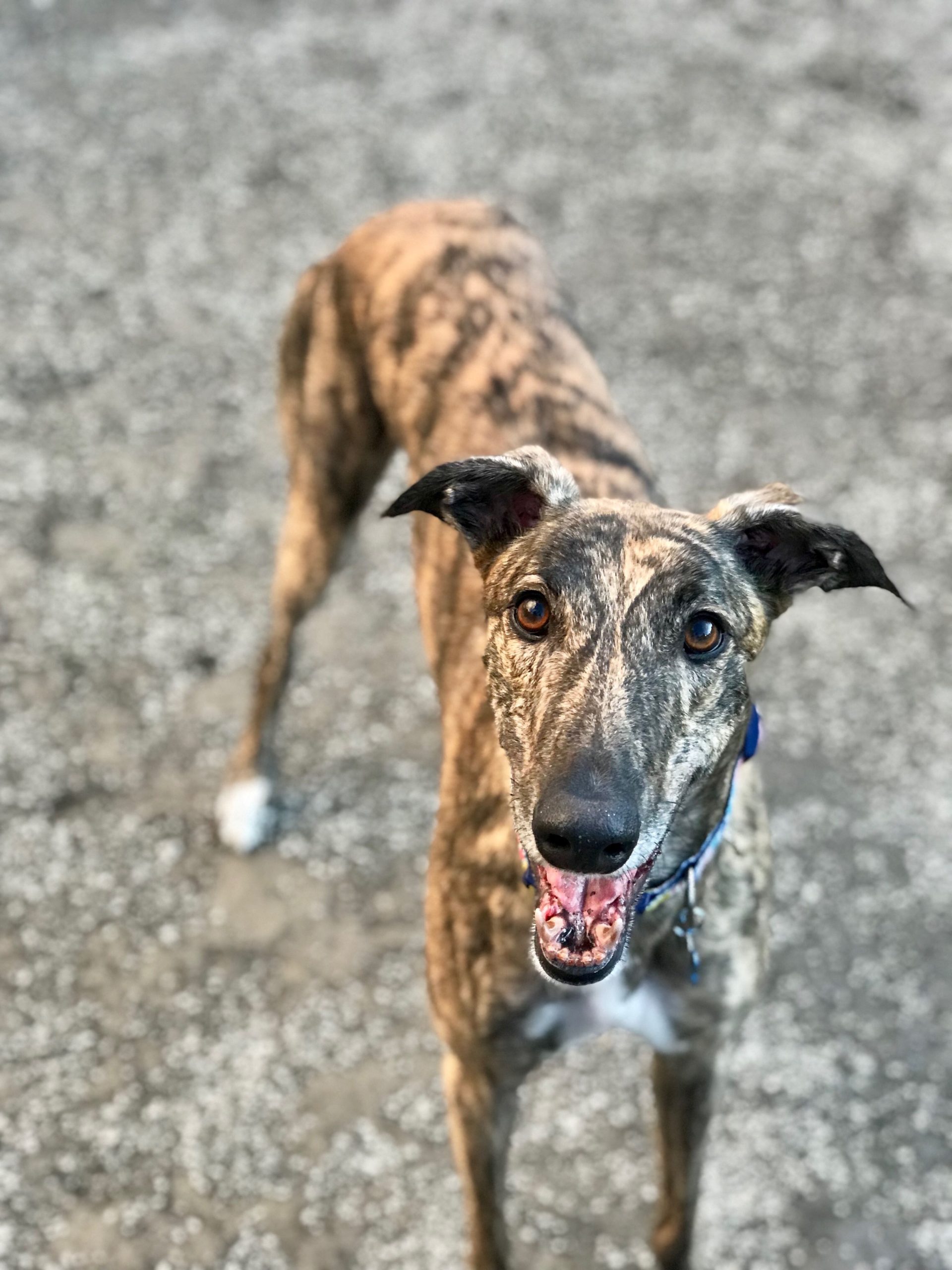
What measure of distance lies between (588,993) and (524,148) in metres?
4.77

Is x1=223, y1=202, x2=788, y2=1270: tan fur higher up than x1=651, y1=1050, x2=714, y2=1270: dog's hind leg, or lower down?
higher up

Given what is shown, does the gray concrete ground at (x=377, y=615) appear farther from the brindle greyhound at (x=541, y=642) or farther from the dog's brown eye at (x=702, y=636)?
the dog's brown eye at (x=702, y=636)

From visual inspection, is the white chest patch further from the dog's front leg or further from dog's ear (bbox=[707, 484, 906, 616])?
dog's ear (bbox=[707, 484, 906, 616])

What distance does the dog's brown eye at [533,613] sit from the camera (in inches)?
87.7

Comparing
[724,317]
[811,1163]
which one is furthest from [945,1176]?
[724,317]

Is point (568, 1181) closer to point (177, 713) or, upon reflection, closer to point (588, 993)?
point (588, 993)

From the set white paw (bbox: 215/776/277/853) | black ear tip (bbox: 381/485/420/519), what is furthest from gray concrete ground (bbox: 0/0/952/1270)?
black ear tip (bbox: 381/485/420/519)

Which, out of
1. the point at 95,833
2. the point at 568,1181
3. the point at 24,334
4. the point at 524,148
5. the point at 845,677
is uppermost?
the point at 524,148

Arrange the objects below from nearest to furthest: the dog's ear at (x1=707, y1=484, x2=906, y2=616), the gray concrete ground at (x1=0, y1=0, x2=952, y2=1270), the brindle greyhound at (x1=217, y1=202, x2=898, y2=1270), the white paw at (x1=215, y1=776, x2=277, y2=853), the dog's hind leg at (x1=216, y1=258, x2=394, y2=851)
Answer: the brindle greyhound at (x1=217, y1=202, x2=898, y2=1270), the dog's ear at (x1=707, y1=484, x2=906, y2=616), the gray concrete ground at (x1=0, y1=0, x2=952, y2=1270), the dog's hind leg at (x1=216, y1=258, x2=394, y2=851), the white paw at (x1=215, y1=776, x2=277, y2=853)

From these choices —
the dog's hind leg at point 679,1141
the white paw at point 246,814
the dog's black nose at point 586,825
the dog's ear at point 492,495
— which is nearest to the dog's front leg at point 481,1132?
the dog's hind leg at point 679,1141

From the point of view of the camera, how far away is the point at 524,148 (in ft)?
21.0

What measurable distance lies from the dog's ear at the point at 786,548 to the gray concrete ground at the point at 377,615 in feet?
5.50

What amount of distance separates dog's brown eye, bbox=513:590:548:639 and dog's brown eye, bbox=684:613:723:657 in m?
0.22

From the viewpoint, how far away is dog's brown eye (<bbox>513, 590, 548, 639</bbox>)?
2.23 meters
